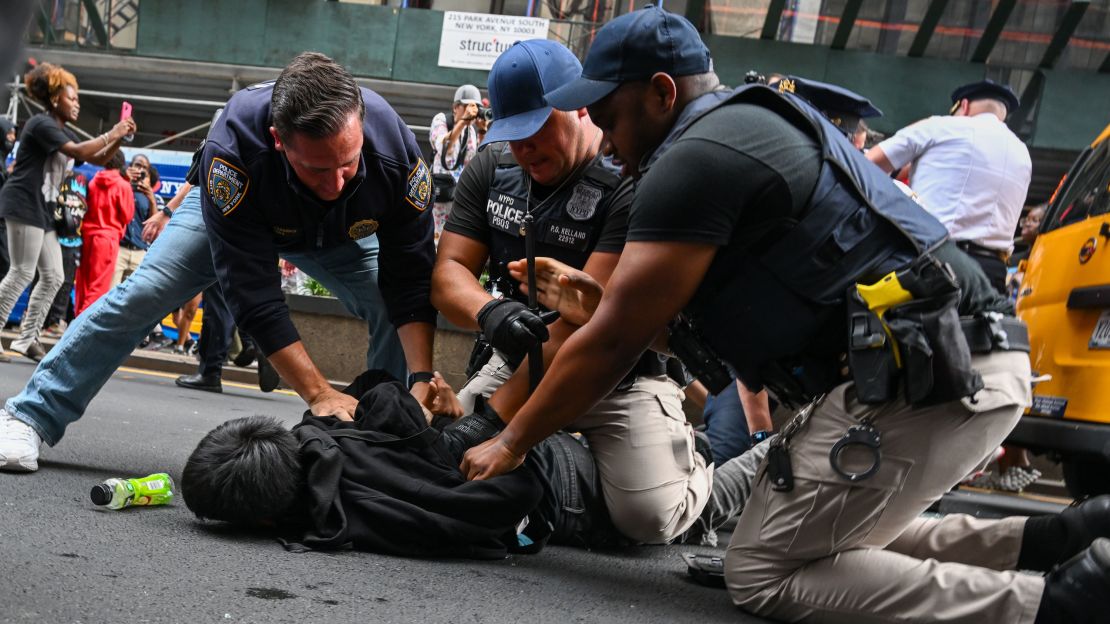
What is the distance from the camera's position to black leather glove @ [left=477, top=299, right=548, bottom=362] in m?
2.84

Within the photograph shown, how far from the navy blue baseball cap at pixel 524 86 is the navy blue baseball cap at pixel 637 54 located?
1.90ft

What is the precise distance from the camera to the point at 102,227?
8.77 metres

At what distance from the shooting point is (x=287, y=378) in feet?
10.3

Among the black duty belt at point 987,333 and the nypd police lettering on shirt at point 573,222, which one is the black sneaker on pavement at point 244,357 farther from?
the black duty belt at point 987,333

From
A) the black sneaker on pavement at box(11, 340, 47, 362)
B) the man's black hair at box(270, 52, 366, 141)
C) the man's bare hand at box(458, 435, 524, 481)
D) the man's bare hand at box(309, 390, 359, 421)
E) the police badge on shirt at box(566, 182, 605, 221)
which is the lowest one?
the black sneaker on pavement at box(11, 340, 47, 362)

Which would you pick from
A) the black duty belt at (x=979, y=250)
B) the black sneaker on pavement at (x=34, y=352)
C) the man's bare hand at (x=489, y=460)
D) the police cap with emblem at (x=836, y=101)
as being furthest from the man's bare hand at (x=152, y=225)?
the black duty belt at (x=979, y=250)

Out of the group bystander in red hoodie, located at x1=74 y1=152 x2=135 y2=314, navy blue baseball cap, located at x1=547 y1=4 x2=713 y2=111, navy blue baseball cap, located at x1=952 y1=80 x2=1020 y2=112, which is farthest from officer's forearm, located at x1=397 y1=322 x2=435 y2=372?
bystander in red hoodie, located at x1=74 y1=152 x2=135 y2=314

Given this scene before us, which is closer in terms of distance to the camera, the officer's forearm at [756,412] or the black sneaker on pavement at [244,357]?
the officer's forearm at [756,412]

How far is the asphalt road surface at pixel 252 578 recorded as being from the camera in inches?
78.7

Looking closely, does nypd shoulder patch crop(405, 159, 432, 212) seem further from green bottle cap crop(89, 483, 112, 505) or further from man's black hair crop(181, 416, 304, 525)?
green bottle cap crop(89, 483, 112, 505)

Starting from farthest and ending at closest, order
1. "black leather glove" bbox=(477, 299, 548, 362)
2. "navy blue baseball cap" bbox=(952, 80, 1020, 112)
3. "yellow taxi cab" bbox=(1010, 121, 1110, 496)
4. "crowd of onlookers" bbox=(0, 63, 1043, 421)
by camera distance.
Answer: "crowd of onlookers" bbox=(0, 63, 1043, 421)
"navy blue baseball cap" bbox=(952, 80, 1020, 112)
"yellow taxi cab" bbox=(1010, 121, 1110, 496)
"black leather glove" bbox=(477, 299, 548, 362)

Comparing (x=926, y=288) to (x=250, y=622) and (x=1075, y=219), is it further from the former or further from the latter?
(x=1075, y=219)

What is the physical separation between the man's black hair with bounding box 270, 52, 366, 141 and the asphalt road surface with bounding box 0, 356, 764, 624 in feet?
3.52

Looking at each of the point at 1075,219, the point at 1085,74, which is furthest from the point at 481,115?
the point at 1085,74
